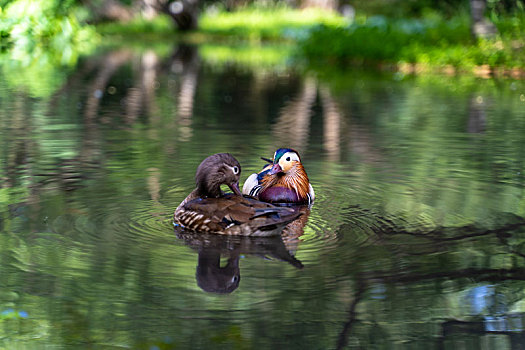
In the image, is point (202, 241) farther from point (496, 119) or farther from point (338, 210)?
point (496, 119)

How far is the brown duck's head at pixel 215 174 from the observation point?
25.5 ft

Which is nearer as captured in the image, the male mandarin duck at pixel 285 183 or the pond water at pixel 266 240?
the pond water at pixel 266 240

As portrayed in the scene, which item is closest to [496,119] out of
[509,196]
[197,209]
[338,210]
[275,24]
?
[509,196]

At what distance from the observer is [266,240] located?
7.62 metres

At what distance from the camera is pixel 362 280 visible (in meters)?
6.49

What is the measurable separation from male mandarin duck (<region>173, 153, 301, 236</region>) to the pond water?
120mm

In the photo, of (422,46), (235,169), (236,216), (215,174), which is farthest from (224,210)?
(422,46)

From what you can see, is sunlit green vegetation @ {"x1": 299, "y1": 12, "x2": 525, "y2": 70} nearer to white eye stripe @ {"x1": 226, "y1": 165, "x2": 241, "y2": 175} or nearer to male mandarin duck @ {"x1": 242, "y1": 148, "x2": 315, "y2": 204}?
male mandarin duck @ {"x1": 242, "y1": 148, "x2": 315, "y2": 204}

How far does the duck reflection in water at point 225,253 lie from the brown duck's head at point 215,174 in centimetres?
41

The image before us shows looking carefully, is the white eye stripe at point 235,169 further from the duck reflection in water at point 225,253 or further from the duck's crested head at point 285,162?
the duck's crested head at point 285,162

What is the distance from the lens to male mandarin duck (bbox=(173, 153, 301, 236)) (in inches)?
293

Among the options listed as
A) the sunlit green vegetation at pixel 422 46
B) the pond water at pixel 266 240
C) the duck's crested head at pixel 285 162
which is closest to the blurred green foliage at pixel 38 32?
the pond water at pixel 266 240

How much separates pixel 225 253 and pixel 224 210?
481 mm

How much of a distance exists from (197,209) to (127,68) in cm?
1963
